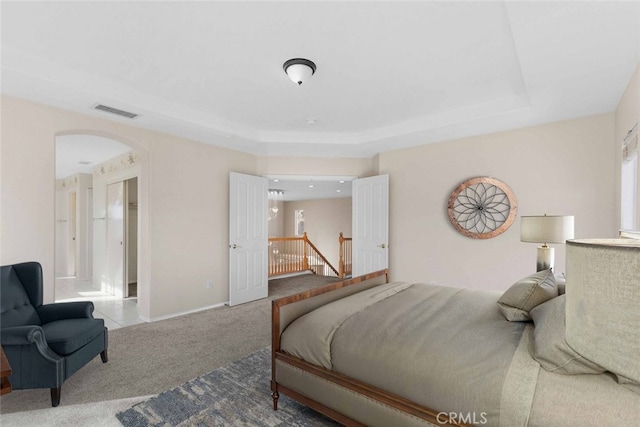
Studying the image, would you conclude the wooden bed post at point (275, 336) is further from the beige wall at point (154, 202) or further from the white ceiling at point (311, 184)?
the white ceiling at point (311, 184)

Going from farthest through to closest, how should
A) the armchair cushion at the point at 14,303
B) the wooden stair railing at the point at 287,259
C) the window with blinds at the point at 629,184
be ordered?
the wooden stair railing at the point at 287,259 → the window with blinds at the point at 629,184 → the armchair cushion at the point at 14,303

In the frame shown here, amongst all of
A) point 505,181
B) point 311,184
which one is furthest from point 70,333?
point 311,184

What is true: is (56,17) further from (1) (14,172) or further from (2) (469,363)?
(2) (469,363)

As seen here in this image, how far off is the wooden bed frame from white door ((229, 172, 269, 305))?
8.85 ft

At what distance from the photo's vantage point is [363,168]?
547 centimetres

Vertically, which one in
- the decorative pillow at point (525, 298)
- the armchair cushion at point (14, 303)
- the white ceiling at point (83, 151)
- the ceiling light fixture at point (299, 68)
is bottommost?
the armchair cushion at point (14, 303)

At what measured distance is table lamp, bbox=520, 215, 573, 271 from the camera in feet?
8.73

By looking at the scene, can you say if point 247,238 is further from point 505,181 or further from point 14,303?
point 505,181

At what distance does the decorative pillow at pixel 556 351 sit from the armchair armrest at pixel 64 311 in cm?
327

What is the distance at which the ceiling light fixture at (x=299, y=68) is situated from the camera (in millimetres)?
2613

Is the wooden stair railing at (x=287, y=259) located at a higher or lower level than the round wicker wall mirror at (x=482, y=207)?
lower

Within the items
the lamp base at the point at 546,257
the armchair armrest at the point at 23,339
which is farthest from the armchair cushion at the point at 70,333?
the lamp base at the point at 546,257

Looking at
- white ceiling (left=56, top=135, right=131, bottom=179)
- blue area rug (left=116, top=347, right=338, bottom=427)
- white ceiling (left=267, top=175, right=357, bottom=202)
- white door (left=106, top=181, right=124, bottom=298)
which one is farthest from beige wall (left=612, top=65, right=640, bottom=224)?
white door (left=106, top=181, right=124, bottom=298)

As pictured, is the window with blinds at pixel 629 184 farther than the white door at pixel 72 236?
No
